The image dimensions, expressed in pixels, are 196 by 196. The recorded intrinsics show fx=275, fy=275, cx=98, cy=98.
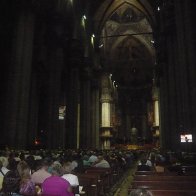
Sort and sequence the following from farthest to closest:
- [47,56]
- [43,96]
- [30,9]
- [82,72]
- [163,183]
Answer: [82,72], [43,96], [47,56], [30,9], [163,183]

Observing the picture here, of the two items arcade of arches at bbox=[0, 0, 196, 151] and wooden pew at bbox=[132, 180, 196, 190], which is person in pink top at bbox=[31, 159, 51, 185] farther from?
arcade of arches at bbox=[0, 0, 196, 151]

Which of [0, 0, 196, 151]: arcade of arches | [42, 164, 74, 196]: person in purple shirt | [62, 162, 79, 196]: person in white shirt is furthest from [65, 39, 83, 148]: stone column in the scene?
[42, 164, 74, 196]: person in purple shirt

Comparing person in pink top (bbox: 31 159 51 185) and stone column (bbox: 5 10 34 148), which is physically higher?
stone column (bbox: 5 10 34 148)

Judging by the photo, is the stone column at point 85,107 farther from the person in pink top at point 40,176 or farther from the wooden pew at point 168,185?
the wooden pew at point 168,185

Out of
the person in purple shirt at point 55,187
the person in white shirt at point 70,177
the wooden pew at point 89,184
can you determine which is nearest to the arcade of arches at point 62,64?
the wooden pew at point 89,184

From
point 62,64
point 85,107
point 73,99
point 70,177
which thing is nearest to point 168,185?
point 70,177

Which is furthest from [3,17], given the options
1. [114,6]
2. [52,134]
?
[114,6]

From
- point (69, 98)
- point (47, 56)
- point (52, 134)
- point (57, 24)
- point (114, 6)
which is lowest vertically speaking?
point (52, 134)

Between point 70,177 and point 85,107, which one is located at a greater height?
point 85,107

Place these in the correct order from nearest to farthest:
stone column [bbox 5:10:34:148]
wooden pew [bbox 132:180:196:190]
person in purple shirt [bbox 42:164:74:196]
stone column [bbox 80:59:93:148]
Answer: person in purple shirt [bbox 42:164:74:196] → wooden pew [bbox 132:180:196:190] → stone column [bbox 5:10:34:148] → stone column [bbox 80:59:93:148]

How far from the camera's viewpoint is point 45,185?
16.2 feet

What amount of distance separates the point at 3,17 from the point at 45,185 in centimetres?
1883

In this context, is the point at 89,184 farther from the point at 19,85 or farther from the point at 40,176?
the point at 19,85

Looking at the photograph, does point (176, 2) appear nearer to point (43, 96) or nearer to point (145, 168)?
point (145, 168)
